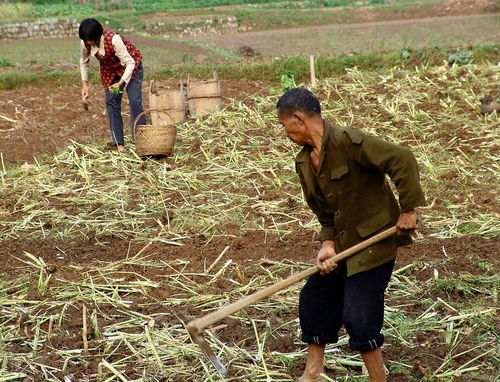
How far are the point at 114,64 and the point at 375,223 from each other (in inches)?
214

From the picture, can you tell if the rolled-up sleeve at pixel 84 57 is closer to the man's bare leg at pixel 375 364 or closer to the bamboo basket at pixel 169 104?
the bamboo basket at pixel 169 104

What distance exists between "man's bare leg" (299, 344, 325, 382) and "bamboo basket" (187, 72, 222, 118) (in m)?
6.74

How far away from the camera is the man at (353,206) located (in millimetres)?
3303

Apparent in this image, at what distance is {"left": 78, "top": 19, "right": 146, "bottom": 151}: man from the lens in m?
7.93

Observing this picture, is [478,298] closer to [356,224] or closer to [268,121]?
[356,224]

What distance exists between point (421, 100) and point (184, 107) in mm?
3019

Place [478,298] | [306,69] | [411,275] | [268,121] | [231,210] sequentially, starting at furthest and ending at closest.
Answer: [306,69] < [268,121] < [231,210] < [411,275] < [478,298]

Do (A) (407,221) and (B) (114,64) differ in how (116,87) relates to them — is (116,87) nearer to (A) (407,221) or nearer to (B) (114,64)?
(B) (114,64)

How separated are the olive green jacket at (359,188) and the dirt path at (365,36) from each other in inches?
506

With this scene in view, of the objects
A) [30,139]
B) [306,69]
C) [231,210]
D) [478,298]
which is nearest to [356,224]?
[478,298]

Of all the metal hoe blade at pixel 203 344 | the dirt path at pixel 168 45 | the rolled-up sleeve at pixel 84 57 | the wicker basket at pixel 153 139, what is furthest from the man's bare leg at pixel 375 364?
the dirt path at pixel 168 45

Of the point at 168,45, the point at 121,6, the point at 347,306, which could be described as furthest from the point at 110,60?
the point at 121,6

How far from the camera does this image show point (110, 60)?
27.1 ft

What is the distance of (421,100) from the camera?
1005cm
